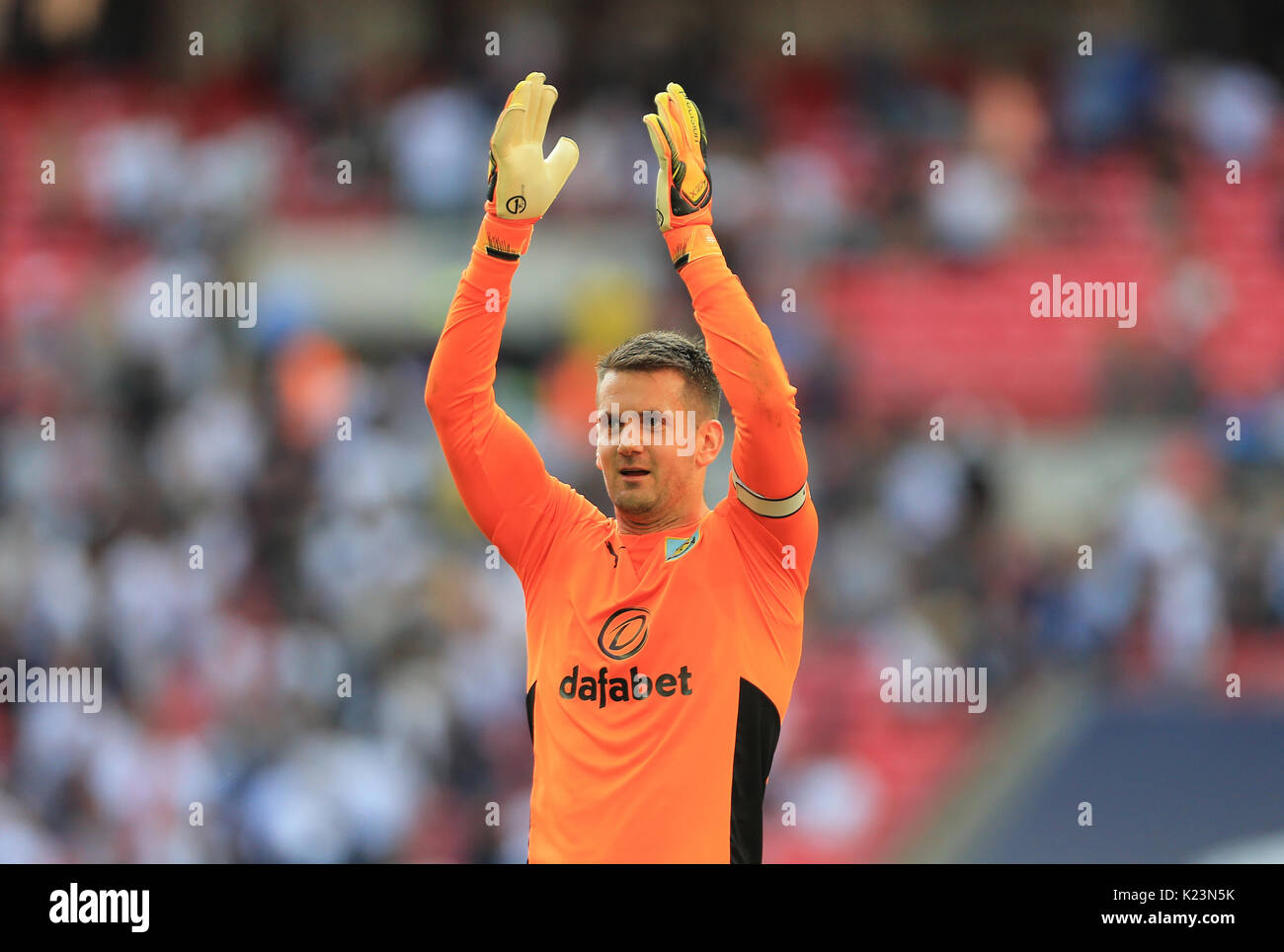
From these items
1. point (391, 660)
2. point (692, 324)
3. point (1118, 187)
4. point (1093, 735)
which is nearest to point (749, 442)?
point (1093, 735)

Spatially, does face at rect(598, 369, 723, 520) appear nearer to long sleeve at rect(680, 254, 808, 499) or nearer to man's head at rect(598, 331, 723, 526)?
man's head at rect(598, 331, 723, 526)

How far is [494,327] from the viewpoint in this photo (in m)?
3.79

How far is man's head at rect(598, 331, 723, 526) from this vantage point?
3.63 meters

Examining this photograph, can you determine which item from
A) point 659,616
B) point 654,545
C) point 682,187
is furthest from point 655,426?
point 682,187

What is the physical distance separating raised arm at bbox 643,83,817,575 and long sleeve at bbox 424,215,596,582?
358 mm

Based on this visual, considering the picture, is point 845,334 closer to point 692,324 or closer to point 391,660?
point 692,324

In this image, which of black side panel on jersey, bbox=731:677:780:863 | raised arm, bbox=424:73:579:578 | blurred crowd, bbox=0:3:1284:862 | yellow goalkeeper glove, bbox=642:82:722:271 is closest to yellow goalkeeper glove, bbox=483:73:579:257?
raised arm, bbox=424:73:579:578

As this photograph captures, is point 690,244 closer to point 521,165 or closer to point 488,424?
point 521,165

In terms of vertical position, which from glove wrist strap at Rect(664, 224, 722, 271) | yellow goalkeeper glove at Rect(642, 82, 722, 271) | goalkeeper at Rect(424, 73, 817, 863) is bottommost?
goalkeeper at Rect(424, 73, 817, 863)

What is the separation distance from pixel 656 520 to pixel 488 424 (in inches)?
17.7

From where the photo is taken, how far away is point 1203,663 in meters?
9.39

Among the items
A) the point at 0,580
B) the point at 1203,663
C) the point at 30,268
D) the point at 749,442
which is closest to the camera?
the point at 749,442

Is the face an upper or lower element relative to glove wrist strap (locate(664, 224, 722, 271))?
lower
